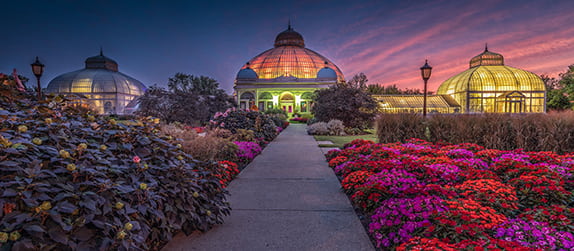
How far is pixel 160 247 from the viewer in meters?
3.06

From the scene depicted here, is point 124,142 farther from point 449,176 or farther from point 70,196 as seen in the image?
point 449,176

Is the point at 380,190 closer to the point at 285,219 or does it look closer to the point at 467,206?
the point at 467,206

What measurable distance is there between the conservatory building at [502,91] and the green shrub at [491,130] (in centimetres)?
3786

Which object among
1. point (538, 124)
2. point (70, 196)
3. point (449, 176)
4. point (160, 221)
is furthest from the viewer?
point (538, 124)

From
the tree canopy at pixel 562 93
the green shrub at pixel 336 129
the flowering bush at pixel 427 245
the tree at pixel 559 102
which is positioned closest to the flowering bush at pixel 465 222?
the flowering bush at pixel 427 245

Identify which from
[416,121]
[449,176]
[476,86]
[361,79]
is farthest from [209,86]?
[449,176]

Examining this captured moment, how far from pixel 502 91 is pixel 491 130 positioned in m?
43.1

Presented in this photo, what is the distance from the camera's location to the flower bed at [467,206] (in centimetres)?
268

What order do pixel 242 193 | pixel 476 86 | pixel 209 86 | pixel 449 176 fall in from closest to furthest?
pixel 449 176
pixel 242 193
pixel 476 86
pixel 209 86

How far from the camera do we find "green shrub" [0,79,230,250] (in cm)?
176

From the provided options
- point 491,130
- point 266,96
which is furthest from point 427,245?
point 266,96

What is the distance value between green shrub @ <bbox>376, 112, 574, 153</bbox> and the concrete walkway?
5.12 m

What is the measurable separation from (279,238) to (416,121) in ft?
28.9

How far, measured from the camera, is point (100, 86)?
67.6 meters
